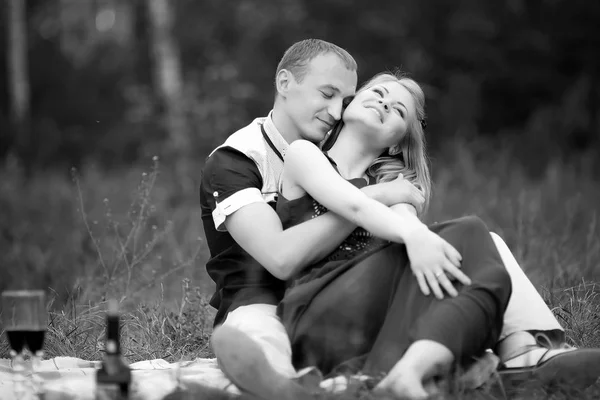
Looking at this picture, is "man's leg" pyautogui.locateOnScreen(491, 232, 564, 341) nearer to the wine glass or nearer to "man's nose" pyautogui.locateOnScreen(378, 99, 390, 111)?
"man's nose" pyautogui.locateOnScreen(378, 99, 390, 111)

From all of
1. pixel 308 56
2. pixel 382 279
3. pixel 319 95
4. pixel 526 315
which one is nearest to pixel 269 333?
pixel 382 279

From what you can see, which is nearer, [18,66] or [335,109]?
[335,109]

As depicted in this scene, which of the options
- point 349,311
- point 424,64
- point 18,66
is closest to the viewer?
point 349,311

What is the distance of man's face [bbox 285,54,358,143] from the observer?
10.1ft

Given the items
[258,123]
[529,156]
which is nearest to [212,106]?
[529,156]

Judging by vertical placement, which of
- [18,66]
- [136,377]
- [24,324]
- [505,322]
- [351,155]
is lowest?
[136,377]

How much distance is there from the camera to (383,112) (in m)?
2.89

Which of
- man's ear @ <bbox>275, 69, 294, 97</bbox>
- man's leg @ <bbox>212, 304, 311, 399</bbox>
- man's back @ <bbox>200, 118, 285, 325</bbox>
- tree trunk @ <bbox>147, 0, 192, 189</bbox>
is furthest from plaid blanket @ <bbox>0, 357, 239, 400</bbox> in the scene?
tree trunk @ <bbox>147, 0, 192, 189</bbox>

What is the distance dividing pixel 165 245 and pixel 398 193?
10.7ft

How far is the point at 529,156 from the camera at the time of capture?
30.5ft

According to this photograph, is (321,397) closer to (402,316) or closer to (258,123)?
(402,316)

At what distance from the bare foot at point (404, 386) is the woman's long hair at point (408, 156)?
0.79 m

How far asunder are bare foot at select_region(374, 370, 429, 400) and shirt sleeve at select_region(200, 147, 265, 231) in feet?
2.47

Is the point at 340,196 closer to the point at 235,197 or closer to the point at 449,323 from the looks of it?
the point at 235,197
